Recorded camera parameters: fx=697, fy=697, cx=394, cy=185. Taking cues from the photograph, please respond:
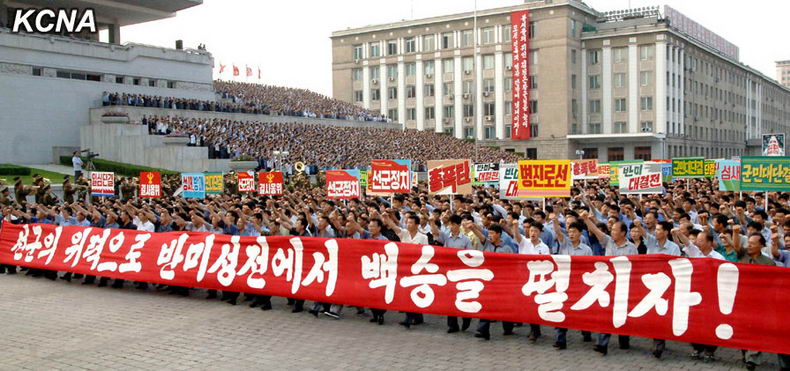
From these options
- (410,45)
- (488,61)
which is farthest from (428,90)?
(488,61)

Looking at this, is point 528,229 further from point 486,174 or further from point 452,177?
point 486,174

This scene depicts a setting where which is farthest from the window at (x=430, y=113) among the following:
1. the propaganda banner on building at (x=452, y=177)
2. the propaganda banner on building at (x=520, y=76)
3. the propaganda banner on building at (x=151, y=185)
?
the propaganda banner on building at (x=452, y=177)

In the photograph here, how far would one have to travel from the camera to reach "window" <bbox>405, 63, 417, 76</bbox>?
82.7 m

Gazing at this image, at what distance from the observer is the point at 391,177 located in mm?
16984

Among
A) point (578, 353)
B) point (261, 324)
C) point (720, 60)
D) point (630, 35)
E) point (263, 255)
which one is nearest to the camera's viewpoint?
point (578, 353)

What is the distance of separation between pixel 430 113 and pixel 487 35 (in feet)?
36.7

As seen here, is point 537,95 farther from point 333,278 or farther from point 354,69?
point 333,278

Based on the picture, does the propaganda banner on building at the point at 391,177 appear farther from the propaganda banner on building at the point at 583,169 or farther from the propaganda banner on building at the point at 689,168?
the propaganda banner on building at the point at 689,168

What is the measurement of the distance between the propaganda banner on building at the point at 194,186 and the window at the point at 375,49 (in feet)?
217

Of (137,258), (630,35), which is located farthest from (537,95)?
(137,258)

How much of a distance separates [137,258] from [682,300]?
9.47 m

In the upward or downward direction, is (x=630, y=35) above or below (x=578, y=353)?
above

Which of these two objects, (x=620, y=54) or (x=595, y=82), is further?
(x=595, y=82)

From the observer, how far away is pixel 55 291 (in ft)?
44.5
